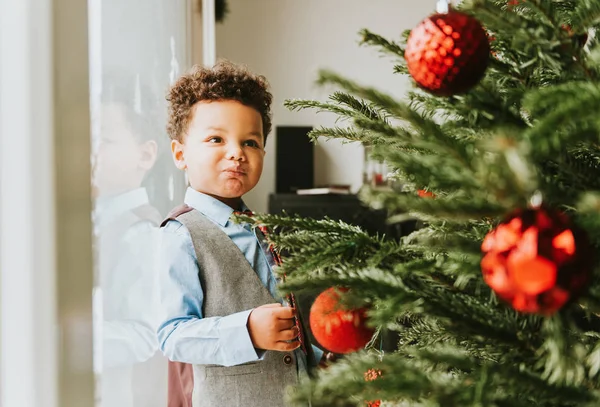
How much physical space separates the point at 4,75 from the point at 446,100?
Answer: 311mm

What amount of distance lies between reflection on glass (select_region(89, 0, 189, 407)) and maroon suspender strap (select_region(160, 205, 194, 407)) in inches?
2.7

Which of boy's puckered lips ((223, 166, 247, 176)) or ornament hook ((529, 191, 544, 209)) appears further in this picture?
boy's puckered lips ((223, 166, 247, 176))

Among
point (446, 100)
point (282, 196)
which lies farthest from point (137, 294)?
point (282, 196)

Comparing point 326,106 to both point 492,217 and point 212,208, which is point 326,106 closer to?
point 492,217

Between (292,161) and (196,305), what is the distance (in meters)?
2.49

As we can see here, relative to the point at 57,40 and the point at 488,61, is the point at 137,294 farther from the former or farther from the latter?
the point at 488,61

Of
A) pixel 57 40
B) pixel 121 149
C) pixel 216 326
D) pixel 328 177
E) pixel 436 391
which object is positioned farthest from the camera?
pixel 328 177

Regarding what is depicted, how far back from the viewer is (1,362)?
0.40m

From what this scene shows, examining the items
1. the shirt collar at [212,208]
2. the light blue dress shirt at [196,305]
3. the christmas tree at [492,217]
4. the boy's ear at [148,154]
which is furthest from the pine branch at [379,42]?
the boy's ear at [148,154]

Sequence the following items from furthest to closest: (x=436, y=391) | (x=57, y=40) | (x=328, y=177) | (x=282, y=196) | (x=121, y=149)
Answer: (x=328, y=177), (x=282, y=196), (x=121, y=149), (x=57, y=40), (x=436, y=391)

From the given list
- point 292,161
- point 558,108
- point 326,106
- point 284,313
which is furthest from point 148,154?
point 292,161

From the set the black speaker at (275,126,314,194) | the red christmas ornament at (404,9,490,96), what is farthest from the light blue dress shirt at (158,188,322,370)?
the black speaker at (275,126,314,194)

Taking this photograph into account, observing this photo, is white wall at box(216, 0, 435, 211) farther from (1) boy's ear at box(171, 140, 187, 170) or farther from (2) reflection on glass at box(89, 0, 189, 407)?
(1) boy's ear at box(171, 140, 187, 170)

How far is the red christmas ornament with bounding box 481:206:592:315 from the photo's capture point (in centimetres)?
28
